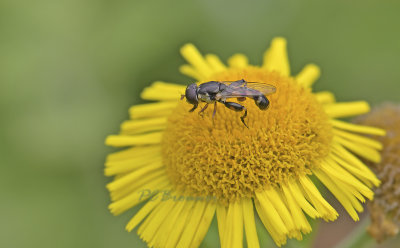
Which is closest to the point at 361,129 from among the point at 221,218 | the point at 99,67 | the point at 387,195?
the point at 387,195

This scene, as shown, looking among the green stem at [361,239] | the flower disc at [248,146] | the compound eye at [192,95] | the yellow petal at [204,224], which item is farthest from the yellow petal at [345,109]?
the yellow petal at [204,224]

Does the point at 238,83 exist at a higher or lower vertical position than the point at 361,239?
higher

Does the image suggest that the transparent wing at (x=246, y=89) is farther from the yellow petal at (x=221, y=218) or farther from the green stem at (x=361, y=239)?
the green stem at (x=361, y=239)

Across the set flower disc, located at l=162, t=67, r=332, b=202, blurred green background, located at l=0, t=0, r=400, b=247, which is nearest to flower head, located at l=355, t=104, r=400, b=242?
flower disc, located at l=162, t=67, r=332, b=202

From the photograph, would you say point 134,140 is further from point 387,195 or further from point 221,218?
point 387,195

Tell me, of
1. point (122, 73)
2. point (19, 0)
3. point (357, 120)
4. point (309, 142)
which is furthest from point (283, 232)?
point (19, 0)

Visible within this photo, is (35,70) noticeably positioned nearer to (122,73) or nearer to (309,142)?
(122,73)

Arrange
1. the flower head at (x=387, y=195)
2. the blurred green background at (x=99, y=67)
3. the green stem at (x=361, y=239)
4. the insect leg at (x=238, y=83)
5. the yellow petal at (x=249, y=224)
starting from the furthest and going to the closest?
the blurred green background at (x=99, y=67), the green stem at (x=361, y=239), the flower head at (x=387, y=195), the insect leg at (x=238, y=83), the yellow petal at (x=249, y=224)
